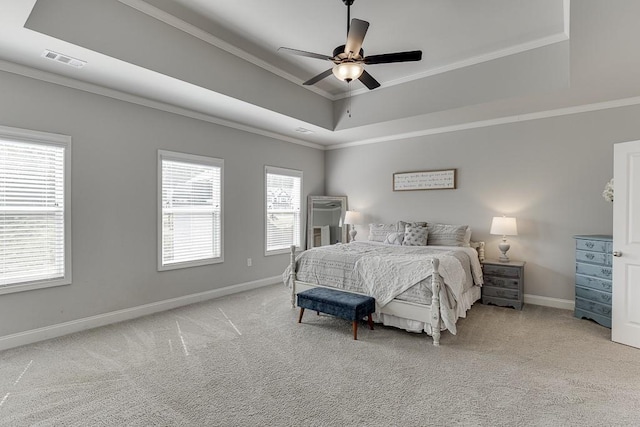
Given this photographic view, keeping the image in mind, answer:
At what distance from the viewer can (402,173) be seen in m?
6.09

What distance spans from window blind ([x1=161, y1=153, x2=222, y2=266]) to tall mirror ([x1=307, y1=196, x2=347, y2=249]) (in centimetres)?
211

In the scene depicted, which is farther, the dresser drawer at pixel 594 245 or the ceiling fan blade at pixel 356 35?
the dresser drawer at pixel 594 245

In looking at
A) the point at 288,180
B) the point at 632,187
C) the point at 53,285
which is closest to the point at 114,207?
the point at 53,285

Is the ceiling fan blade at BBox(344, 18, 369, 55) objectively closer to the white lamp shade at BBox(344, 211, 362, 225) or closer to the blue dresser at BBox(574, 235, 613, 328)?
the blue dresser at BBox(574, 235, 613, 328)

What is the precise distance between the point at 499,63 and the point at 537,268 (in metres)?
2.94

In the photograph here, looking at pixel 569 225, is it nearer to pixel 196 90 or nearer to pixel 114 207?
pixel 196 90

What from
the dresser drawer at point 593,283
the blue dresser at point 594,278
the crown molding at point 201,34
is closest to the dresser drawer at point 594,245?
the blue dresser at point 594,278

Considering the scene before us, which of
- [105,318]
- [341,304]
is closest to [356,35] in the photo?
[341,304]

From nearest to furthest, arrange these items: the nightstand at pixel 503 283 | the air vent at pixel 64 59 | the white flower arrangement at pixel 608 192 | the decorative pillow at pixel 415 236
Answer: the air vent at pixel 64 59
the white flower arrangement at pixel 608 192
the nightstand at pixel 503 283
the decorative pillow at pixel 415 236

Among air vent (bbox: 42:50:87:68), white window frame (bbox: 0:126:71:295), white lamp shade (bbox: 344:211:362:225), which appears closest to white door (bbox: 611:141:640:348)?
white lamp shade (bbox: 344:211:362:225)

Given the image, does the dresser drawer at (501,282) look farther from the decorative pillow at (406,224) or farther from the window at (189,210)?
the window at (189,210)

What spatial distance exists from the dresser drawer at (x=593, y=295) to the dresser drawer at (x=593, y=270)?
0.20 meters

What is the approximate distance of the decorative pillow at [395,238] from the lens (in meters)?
5.35

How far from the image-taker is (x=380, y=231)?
5.88 m
